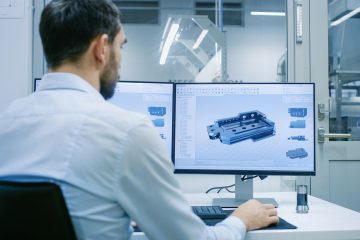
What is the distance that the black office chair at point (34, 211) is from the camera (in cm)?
70

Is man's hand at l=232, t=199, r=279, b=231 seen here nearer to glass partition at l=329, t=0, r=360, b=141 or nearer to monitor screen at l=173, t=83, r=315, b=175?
monitor screen at l=173, t=83, r=315, b=175

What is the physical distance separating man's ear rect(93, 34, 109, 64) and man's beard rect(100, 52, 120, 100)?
4cm

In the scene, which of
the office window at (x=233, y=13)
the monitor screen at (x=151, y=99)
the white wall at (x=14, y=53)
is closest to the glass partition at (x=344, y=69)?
the monitor screen at (x=151, y=99)

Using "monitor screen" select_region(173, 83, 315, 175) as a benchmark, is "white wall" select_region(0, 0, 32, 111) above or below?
above

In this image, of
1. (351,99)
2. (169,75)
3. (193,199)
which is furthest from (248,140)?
(169,75)

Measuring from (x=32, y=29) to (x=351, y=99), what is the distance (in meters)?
1.77

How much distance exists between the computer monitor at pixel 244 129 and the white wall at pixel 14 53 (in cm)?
75

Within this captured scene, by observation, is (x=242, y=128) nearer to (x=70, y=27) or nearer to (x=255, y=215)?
(x=255, y=215)

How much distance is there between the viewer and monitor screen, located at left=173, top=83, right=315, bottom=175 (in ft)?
5.12

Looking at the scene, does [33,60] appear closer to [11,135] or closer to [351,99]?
[11,135]

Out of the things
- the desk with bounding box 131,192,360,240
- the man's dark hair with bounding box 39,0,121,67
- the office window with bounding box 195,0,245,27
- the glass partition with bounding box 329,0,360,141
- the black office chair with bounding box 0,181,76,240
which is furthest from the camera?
the office window with bounding box 195,0,245,27

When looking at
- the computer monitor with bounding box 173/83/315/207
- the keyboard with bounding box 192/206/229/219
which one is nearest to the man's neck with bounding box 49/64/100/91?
the keyboard with bounding box 192/206/229/219

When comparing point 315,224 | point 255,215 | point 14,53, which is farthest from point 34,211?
point 14,53

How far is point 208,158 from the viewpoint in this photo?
1.59m
